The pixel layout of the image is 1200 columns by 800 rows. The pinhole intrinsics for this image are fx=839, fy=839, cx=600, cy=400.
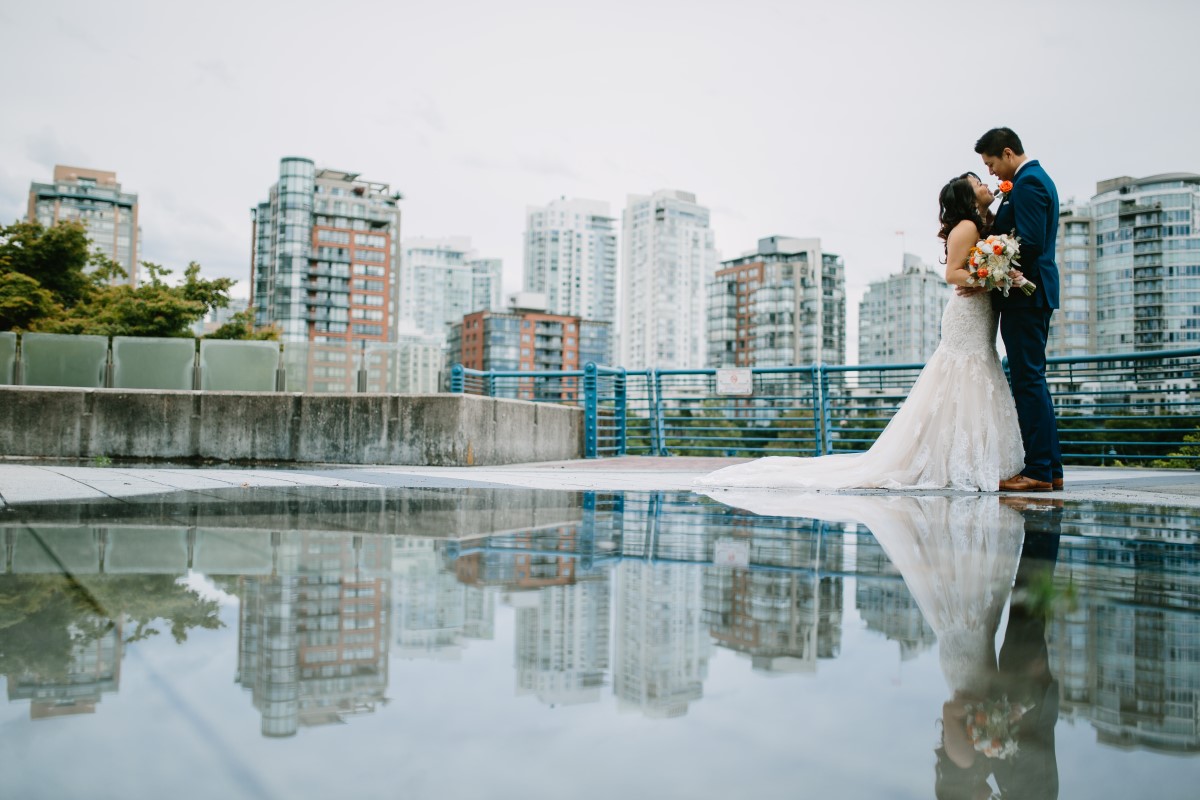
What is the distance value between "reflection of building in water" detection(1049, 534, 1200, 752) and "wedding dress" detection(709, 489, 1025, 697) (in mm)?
120

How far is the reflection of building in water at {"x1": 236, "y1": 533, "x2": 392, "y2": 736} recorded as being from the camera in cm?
108

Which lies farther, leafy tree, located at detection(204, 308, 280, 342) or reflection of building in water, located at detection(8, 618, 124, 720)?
leafy tree, located at detection(204, 308, 280, 342)

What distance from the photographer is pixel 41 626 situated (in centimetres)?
139

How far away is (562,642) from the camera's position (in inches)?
55.0

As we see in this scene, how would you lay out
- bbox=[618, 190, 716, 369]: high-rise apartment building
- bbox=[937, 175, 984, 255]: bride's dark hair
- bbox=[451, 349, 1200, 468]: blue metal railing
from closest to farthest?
1. bbox=[937, 175, 984, 255]: bride's dark hair
2. bbox=[451, 349, 1200, 468]: blue metal railing
3. bbox=[618, 190, 716, 369]: high-rise apartment building

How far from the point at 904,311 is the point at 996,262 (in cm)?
14565

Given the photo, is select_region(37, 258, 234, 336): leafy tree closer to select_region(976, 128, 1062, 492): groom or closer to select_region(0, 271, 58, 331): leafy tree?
select_region(0, 271, 58, 331): leafy tree

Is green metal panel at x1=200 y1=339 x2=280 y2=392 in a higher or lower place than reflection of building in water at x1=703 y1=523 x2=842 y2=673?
higher

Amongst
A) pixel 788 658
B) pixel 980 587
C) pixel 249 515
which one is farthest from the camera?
pixel 249 515

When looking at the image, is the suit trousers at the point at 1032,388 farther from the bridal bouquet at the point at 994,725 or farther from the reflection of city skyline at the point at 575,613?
the bridal bouquet at the point at 994,725

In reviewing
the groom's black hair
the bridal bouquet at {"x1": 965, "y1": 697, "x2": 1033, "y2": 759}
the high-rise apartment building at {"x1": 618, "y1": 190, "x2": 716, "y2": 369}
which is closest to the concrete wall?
the groom's black hair

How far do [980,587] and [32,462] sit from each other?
9619 mm

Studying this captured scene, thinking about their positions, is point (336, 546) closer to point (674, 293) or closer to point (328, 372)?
point (328, 372)

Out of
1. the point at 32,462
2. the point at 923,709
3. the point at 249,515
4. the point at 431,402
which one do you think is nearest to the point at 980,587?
the point at 923,709
